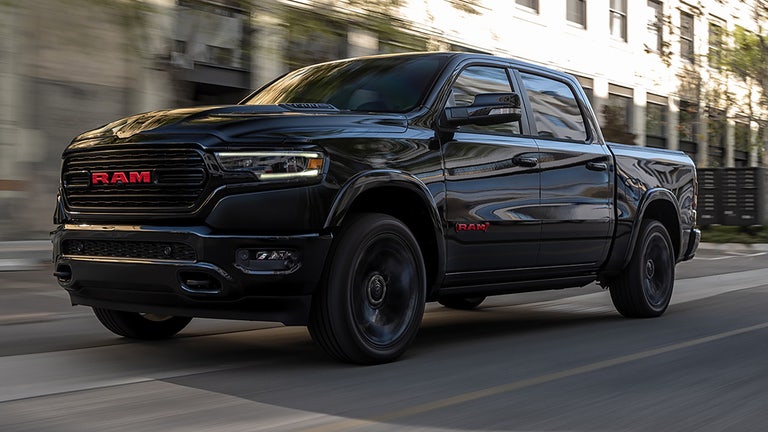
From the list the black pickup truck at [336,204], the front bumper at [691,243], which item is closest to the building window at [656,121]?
the front bumper at [691,243]

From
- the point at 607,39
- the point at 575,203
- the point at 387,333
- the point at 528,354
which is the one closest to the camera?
the point at 387,333

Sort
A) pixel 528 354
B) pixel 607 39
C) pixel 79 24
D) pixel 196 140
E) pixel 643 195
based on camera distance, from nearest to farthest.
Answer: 1. pixel 196 140
2. pixel 528 354
3. pixel 643 195
4. pixel 79 24
5. pixel 607 39

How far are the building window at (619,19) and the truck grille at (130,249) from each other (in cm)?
2664

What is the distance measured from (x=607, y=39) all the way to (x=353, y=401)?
26.5 metres

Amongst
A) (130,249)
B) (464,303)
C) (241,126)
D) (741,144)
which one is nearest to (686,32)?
(741,144)

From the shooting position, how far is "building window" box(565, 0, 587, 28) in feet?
91.7

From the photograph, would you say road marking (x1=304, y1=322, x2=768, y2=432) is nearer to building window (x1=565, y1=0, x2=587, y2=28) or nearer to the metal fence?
the metal fence

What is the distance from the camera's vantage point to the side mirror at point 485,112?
6.16m

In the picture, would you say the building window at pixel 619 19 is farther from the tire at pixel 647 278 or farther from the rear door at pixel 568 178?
the rear door at pixel 568 178

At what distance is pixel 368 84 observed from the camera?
6.45 m

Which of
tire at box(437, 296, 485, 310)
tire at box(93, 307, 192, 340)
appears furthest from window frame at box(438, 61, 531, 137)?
tire at box(437, 296, 485, 310)

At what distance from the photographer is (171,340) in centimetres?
671

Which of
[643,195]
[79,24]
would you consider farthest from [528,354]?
[79,24]

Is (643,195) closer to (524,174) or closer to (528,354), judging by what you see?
(524,174)
